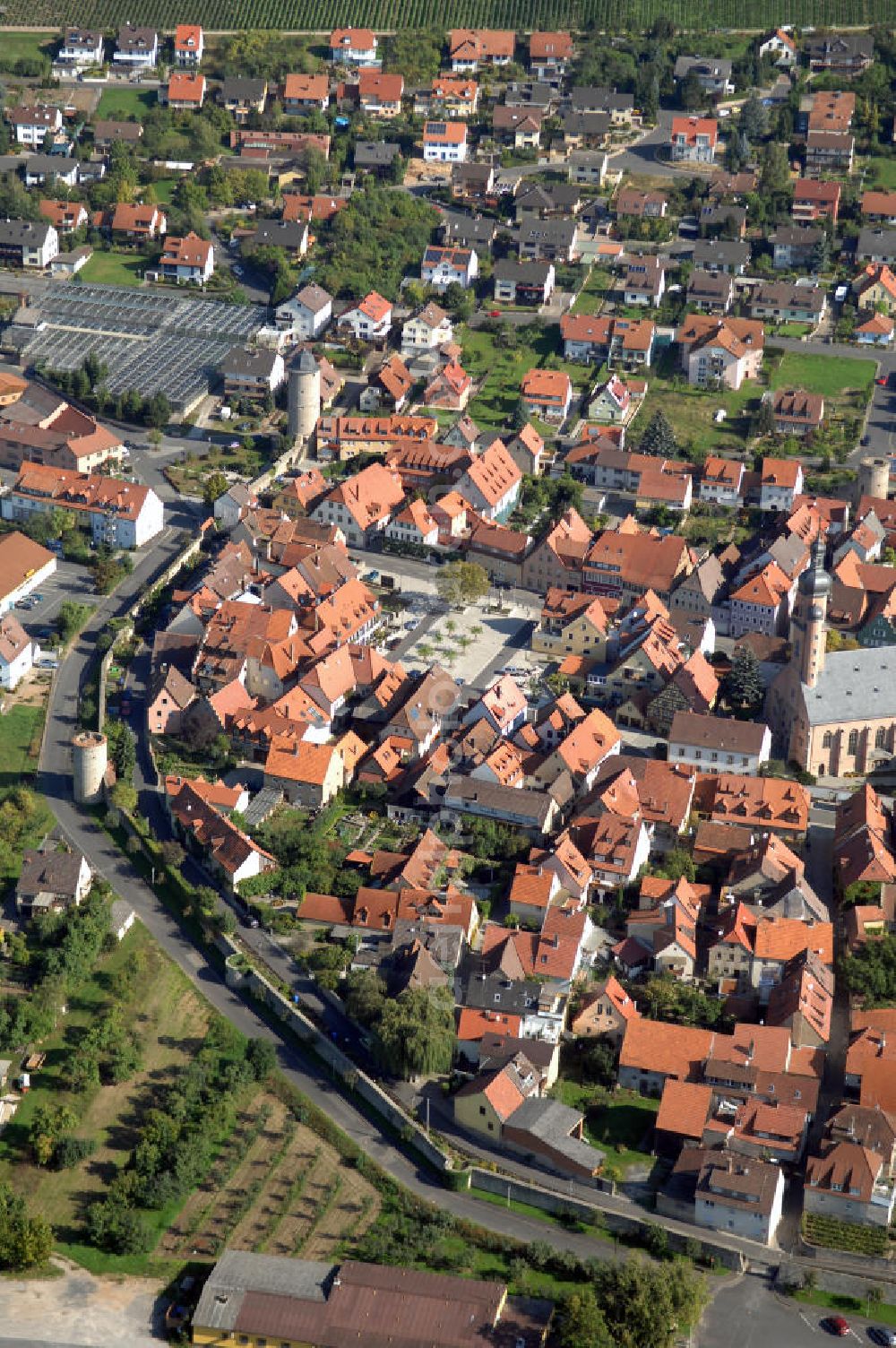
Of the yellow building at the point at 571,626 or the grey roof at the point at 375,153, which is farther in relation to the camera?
the grey roof at the point at 375,153

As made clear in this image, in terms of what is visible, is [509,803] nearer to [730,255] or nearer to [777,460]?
[777,460]

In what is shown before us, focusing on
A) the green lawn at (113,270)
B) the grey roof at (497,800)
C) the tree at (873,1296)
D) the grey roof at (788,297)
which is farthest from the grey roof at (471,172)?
the tree at (873,1296)

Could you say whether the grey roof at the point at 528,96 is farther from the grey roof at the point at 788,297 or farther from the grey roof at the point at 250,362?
the grey roof at the point at 250,362

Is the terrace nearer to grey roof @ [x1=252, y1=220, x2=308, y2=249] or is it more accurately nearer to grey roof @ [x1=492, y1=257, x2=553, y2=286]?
grey roof @ [x1=252, y1=220, x2=308, y2=249]

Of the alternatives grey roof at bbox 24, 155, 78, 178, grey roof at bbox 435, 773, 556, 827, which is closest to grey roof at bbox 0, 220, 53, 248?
grey roof at bbox 24, 155, 78, 178

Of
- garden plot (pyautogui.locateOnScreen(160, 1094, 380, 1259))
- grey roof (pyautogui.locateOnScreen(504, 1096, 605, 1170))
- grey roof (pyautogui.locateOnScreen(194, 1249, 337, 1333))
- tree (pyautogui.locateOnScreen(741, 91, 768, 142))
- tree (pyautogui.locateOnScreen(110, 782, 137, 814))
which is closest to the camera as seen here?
grey roof (pyautogui.locateOnScreen(194, 1249, 337, 1333))

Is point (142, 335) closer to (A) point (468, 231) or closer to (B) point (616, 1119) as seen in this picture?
(A) point (468, 231)
